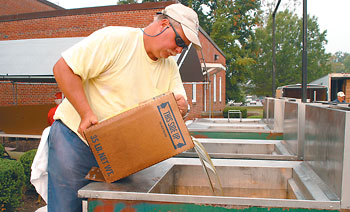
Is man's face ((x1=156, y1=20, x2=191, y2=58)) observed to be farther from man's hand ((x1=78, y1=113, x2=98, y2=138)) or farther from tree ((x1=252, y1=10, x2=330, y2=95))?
tree ((x1=252, y1=10, x2=330, y2=95))

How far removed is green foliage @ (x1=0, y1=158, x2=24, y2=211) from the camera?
145 inches

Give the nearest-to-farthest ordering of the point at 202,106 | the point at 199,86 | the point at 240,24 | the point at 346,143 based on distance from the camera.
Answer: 1. the point at 346,143
2. the point at 199,86
3. the point at 202,106
4. the point at 240,24

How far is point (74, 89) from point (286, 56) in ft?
122

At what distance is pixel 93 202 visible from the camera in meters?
1.58

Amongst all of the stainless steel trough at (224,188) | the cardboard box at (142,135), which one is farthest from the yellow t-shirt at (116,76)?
the stainless steel trough at (224,188)

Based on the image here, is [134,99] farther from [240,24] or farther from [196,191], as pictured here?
[240,24]

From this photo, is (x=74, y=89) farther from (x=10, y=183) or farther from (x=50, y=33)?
(x=50, y=33)

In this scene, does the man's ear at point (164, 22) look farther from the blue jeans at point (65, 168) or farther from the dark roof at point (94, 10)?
the dark roof at point (94, 10)

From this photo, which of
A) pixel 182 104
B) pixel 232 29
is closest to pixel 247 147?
pixel 182 104

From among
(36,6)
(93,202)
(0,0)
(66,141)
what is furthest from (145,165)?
(36,6)

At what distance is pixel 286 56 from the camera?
35.6m

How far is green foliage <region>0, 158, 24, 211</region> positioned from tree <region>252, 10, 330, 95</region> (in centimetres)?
3306

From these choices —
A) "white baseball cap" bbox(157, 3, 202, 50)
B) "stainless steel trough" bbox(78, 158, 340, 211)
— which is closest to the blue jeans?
"stainless steel trough" bbox(78, 158, 340, 211)

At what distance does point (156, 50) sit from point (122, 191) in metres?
0.79
